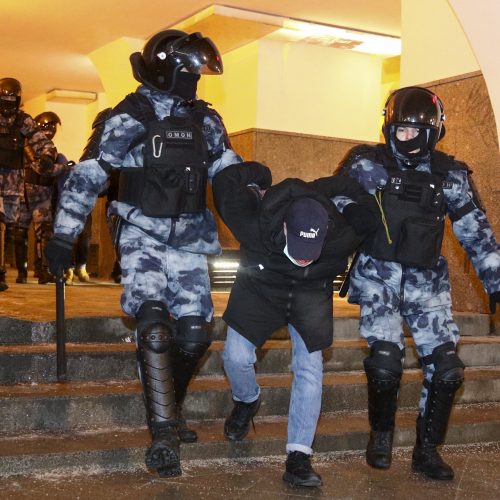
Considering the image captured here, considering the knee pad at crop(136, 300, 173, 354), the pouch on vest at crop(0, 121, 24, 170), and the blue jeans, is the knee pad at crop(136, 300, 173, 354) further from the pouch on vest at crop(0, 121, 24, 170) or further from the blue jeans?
the pouch on vest at crop(0, 121, 24, 170)

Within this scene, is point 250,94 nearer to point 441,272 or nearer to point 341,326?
point 341,326

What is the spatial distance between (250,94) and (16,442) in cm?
886

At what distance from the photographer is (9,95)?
877cm

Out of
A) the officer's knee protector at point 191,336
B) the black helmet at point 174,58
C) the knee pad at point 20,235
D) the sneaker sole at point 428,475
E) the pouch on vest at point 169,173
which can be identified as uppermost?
the black helmet at point 174,58

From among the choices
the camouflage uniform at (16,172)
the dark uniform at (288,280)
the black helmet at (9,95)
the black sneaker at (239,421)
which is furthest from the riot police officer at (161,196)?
the camouflage uniform at (16,172)

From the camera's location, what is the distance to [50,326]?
6.07m

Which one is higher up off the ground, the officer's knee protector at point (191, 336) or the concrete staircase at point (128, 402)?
the officer's knee protector at point (191, 336)

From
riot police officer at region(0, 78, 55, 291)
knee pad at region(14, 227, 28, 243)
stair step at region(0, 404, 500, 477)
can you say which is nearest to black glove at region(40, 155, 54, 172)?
riot police officer at region(0, 78, 55, 291)

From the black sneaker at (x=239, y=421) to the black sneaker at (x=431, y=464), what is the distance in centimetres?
88

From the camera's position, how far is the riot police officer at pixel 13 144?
881 centimetres

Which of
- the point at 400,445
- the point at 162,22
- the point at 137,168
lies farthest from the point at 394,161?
the point at 162,22

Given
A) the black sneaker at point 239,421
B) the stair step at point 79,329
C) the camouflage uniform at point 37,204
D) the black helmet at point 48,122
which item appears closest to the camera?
the black sneaker at point 239,421

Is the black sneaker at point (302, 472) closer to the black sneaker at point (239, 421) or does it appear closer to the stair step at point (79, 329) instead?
the black sneaker at point (239, 421)

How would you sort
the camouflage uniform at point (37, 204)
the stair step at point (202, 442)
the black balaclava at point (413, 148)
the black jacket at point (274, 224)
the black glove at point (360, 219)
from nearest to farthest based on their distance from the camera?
the black jacket at point (274, 224)
the black glove at point (360, 219)
the stair step at point (202, 442)
the black balaclava at point (413, 148)
the camouflage uniform at point (37, 204)
